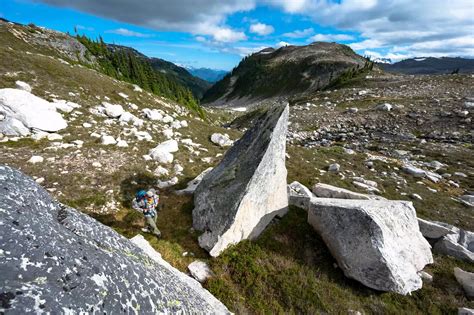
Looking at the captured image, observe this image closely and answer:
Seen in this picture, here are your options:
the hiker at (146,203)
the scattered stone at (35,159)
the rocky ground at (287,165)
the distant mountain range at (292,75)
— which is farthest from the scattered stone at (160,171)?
the distant mountain range at (292,75)

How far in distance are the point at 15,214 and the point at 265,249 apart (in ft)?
29.3

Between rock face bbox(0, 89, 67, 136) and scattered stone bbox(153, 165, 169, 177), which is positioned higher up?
rock face bbox(0, 89, 67, 136)

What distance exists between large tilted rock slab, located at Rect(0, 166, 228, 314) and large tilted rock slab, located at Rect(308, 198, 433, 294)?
6.54m

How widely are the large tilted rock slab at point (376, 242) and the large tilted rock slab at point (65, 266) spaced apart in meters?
6.54

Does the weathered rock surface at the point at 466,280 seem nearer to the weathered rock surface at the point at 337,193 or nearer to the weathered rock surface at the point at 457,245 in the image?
the weathered rock surface at the point at 457,245

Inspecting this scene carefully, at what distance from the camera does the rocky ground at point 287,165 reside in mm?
8844

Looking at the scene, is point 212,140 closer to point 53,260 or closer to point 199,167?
point 199,167

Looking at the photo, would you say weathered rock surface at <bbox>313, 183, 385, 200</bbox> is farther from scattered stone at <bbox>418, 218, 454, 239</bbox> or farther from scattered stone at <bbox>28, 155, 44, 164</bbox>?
scattered stone at <bbox>28, 155, 44, 164</bbox>

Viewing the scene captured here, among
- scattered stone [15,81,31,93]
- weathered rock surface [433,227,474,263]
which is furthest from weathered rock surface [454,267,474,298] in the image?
scattered stone [15,81,31,93]

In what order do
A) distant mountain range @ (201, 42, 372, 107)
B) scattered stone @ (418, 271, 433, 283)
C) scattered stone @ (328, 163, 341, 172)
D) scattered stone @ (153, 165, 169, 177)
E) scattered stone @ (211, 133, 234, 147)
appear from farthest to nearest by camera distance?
distant mountain range @ (201, 42, 372, 107)
scattered stone @ (211, 133, 234, 147)
scattered stone @ (328, 163, 341, 172)
scattered stone @ (153, 165, 169, 177)
scattered stone @ (418, 271, 433, 283)

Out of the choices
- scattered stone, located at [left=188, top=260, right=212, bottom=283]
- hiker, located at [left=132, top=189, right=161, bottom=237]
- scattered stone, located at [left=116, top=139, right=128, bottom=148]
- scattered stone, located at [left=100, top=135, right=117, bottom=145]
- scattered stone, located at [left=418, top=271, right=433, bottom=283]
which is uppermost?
scattered stone, located at [left=100, top=135, right=117, bottom=145]

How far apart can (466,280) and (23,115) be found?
28.1 meters

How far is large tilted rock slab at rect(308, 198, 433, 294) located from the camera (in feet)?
28.6

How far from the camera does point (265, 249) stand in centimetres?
1055
